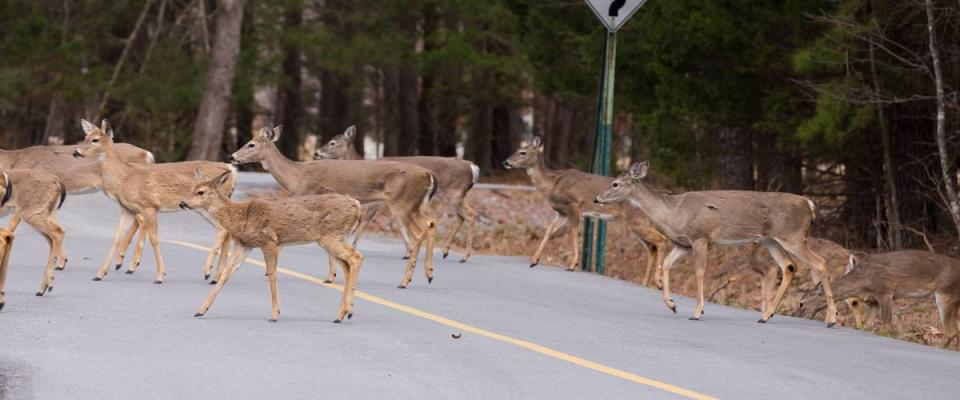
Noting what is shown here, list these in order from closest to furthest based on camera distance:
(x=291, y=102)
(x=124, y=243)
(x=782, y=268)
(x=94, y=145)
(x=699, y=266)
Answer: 1. (x=699, y=266)
2. (x=782, y=268)
3. (x=124, y=243)
4. (x=94, y=145)
5. (x=291, y=102)

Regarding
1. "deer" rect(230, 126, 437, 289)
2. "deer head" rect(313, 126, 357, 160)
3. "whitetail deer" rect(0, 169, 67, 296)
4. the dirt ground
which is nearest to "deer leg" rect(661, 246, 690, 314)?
the dirt ground

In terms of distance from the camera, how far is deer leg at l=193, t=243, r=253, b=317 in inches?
515

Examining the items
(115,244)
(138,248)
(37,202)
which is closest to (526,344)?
(37,202)

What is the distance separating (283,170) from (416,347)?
818 cm

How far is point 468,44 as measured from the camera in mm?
38406

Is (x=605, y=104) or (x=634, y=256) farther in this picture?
(x=634, y=256)

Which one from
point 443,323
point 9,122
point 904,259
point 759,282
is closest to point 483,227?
point 759,282

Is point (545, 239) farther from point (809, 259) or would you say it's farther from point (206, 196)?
point (206, 196)

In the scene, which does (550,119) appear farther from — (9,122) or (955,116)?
(955,116)

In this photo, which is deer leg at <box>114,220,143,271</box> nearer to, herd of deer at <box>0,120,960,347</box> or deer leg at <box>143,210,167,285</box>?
herd of deer at <box>0,120,960,347</box>

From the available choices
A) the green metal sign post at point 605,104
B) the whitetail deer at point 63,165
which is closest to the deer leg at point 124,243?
the whitetail deer at point 63,165

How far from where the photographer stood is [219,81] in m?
38.4

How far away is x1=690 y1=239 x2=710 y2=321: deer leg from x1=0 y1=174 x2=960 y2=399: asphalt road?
0.82 ft

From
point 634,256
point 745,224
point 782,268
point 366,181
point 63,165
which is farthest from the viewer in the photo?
point 634,256
